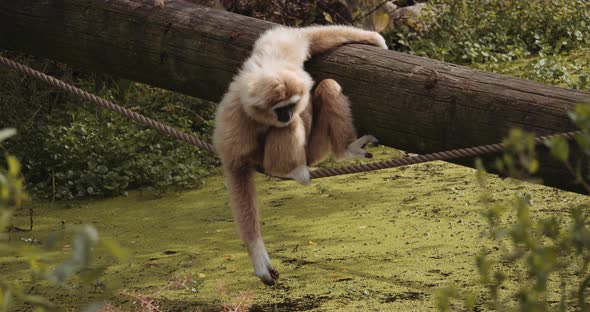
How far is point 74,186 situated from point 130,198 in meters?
0.50

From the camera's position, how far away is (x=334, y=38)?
15.2 ft

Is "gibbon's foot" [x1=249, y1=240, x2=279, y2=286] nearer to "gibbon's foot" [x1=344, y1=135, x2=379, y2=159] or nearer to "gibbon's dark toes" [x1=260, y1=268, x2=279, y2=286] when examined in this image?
"gibbon's dark toes" [x1=260, y1=268, x2=279, y2=286]

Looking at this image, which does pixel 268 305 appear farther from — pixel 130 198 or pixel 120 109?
pixel 130 198

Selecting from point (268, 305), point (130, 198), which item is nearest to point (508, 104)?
point (268, 305)

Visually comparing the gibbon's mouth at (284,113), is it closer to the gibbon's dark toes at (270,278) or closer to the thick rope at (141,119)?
the thick rope at (141,119)

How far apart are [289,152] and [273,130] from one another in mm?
147

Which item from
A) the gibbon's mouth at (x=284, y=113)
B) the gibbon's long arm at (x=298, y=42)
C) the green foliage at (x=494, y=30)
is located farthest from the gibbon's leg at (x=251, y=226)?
the green foliage at (x=494, y=30)

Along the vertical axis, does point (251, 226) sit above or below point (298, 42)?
below

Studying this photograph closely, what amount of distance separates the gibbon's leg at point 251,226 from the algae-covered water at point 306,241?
1.11 ft

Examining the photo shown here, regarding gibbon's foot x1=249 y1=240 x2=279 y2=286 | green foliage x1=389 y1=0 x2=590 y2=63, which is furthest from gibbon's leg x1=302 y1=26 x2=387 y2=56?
green foliage x1=389 y1=0 x2=590 y2=63

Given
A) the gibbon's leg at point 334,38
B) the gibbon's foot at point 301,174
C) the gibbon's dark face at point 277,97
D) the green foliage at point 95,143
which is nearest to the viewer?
the gibbon's dark face at point 277,97

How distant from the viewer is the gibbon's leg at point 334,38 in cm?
463

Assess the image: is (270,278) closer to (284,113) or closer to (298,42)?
(284,113)

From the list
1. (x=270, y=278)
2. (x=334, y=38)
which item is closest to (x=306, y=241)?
(x=270, y=278)
